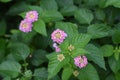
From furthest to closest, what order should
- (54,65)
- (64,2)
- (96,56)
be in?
(64,2), (96,56), (54,65)

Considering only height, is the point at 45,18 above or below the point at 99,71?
above

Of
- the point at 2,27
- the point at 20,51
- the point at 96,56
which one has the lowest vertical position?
the point at 2,27

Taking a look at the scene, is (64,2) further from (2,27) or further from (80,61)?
(80,61)

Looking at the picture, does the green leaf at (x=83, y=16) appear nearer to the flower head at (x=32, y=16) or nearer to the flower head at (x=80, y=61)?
the flower head at (x=32, y=16)

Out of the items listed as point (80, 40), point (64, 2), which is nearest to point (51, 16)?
point (64, 2)

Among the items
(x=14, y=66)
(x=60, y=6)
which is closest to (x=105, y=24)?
(x=60, y=6)

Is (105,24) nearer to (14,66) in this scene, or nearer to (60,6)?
(60,6)

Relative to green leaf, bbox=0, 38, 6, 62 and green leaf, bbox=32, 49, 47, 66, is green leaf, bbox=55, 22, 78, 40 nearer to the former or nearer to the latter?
green leaf, bbox=32, 49, 47, 66

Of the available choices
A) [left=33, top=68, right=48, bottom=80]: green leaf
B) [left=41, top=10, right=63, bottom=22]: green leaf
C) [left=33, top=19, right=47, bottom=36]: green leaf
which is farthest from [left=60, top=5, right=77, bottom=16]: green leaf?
[left=33, top=68, right=48, bottom=80]: green leaf
